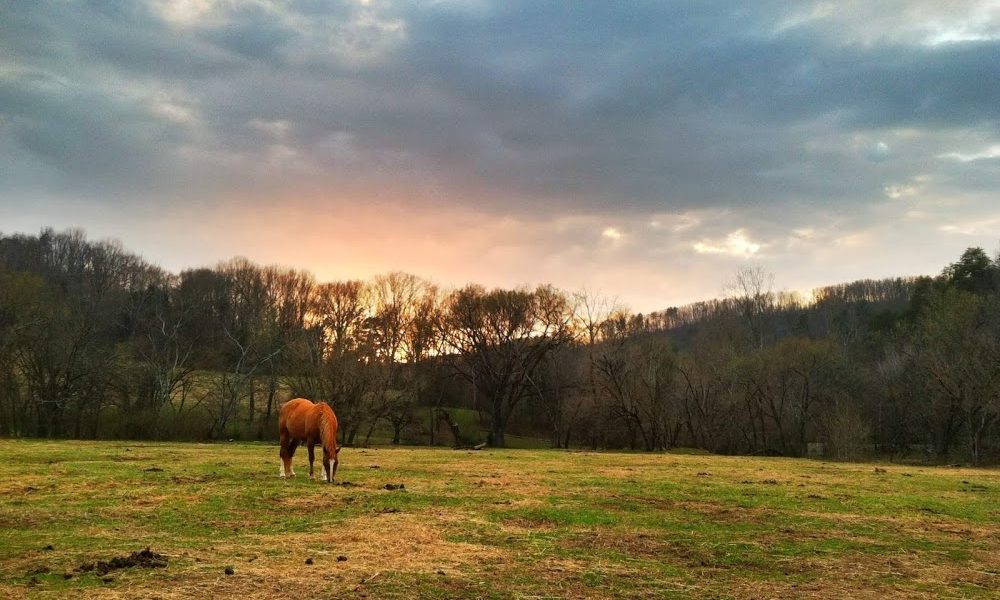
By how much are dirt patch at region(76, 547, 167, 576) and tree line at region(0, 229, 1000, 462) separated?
42.6 metres

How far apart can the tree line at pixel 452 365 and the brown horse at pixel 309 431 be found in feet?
109

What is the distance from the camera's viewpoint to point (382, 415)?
2146 inches

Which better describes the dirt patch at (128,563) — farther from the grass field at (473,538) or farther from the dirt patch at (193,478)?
the dirt patch at (193,478)

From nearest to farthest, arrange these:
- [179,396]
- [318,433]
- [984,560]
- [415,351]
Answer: [984,560], [318,433], [179,396], [415,351]

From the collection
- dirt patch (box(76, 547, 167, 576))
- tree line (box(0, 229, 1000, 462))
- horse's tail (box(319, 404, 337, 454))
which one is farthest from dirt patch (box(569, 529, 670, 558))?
tree line (box(0, 229, 1000, 462))

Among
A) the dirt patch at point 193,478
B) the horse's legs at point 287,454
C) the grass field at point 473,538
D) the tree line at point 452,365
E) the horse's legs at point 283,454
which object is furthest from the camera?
the tree line at point 452,365

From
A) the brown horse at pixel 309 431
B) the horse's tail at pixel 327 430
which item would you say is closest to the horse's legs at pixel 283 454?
the brown horse at pixel 309 431

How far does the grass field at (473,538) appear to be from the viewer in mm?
7199

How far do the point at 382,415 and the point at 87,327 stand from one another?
24829 mm

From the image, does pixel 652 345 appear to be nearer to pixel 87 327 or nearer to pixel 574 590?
pixel 87 327

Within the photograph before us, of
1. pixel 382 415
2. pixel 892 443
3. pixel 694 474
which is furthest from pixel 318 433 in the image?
pixel 892 443

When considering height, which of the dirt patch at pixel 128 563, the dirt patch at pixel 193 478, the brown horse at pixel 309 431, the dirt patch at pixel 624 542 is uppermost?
the brown horse at pixel 309 431

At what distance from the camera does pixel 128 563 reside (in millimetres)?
7441

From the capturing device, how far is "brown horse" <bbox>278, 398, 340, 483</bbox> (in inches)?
645
